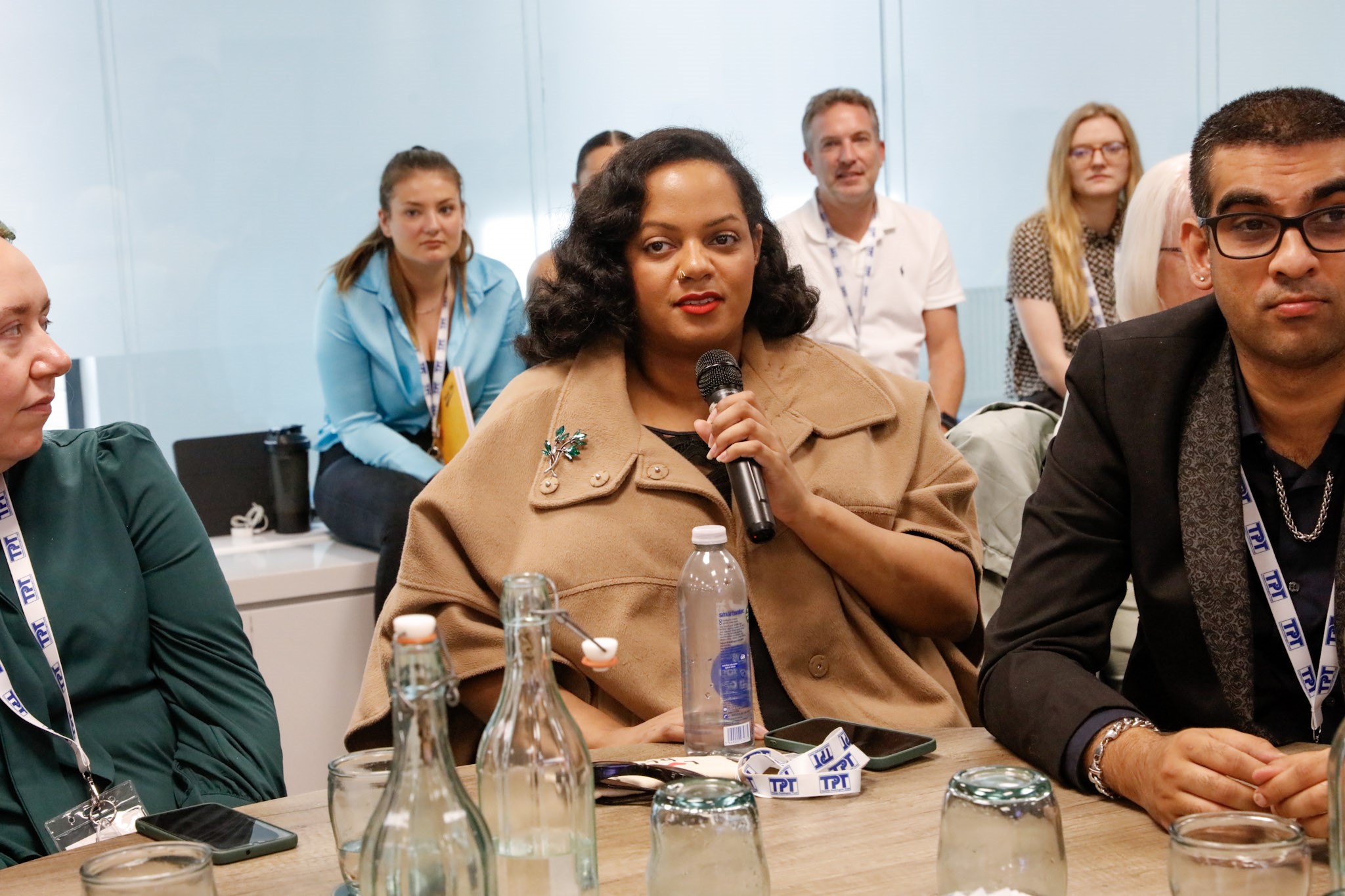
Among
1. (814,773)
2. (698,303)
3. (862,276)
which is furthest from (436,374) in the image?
(814,773)

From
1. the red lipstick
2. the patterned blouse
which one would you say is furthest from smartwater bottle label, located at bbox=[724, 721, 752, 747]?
the patterned blouse

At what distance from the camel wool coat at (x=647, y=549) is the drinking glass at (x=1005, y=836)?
1.01m

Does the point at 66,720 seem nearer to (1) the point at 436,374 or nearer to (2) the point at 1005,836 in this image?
(2) the point at 1005,836

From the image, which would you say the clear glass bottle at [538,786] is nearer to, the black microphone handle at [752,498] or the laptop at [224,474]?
the black microphone handle at [752,498]

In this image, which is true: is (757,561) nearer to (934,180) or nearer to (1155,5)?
(934,180)

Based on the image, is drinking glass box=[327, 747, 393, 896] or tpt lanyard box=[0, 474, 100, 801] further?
tpt lanyard box=[0, 474, 100, 801]

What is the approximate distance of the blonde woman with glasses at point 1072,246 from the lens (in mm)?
4809

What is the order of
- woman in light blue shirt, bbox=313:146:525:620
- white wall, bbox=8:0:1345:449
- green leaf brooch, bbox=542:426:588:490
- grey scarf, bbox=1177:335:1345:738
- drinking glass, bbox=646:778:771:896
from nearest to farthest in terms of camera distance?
drinking glass, bbox=646:778:771:896, grey scarf, bbox=1177:335:1345:738, green leaf brooch, bbox=542:426:588:490, woman in light blue shirt, bbox=313:146:525:620, white wall, bbox=8:0:1345:449

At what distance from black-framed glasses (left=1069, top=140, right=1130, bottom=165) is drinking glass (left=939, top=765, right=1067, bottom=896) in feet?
14.3

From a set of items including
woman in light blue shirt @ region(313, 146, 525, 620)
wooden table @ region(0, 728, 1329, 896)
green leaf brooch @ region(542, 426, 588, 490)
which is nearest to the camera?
wooden table @ region(0, 728, 1329, 896)

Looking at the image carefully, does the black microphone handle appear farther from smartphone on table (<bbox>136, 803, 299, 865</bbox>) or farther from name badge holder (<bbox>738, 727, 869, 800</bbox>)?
smartphone on table (<bbox>136, 803, 299, 865</bbox>)

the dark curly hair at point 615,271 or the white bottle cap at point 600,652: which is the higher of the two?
the dark curly hair at point 615,271

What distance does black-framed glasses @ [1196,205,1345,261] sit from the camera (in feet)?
5.17

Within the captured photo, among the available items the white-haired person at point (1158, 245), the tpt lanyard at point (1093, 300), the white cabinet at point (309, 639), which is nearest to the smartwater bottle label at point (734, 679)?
the white-haired person at point (1158, 245)
